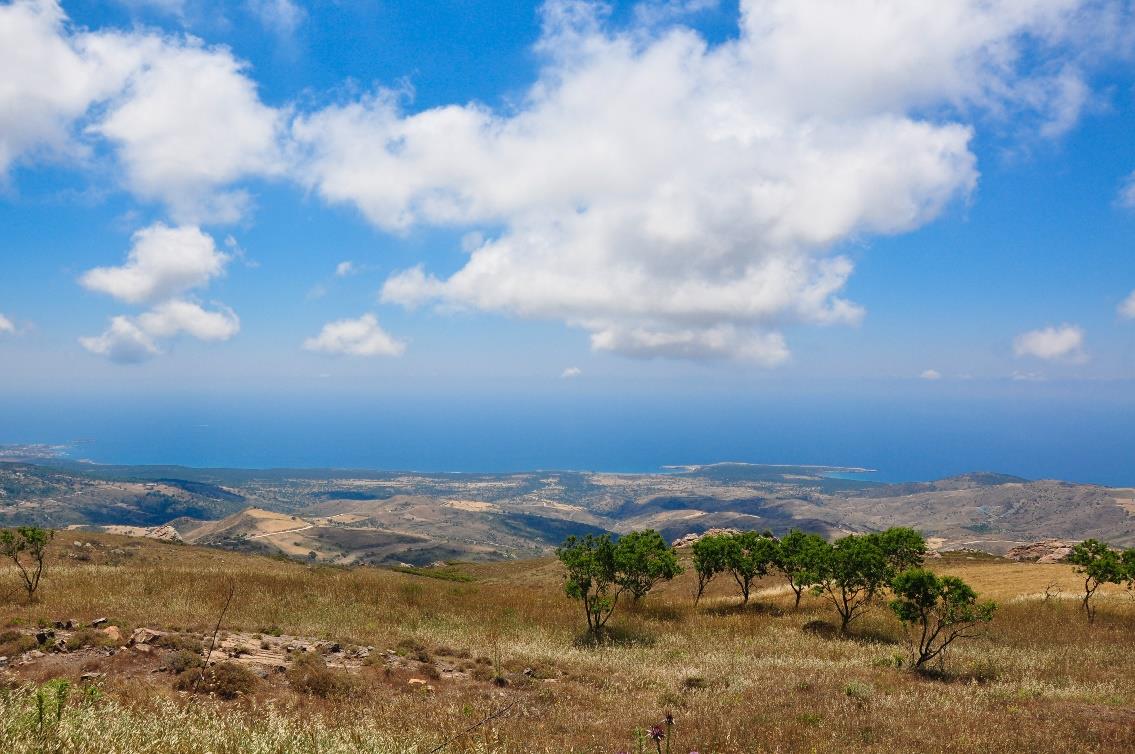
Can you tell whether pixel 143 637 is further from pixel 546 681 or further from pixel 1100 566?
pixel 1100 566

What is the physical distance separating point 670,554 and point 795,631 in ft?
20.4

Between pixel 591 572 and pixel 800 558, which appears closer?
pixel 591 572

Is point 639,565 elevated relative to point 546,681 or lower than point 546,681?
elevated

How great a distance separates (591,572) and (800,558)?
12.8 metres

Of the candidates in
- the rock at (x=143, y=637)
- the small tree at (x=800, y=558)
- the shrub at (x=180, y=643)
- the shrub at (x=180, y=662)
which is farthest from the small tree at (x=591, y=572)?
the rock at (x=143, y=637)

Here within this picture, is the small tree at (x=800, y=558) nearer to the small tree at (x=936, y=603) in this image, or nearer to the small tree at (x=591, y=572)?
the small tree at (x=936, y=603)

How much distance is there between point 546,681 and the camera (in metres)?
14.8

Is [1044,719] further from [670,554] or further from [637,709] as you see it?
[670,554]

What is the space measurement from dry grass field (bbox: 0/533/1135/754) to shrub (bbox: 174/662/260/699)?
9.3 inches

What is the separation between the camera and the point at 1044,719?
416 inches

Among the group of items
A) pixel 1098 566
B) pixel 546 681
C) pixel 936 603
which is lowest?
pixel 546 681

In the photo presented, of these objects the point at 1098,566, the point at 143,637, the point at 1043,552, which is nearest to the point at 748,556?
the point at 1098,566

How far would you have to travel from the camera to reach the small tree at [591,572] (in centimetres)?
2345

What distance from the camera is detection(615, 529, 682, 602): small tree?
2619 cm
